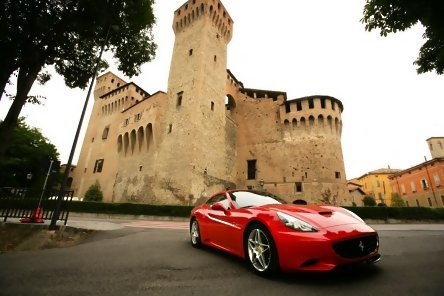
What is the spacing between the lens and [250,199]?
438 centimetres

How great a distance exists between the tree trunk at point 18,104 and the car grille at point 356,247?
708cm

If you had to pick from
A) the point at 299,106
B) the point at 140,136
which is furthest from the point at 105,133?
the point at 299,106

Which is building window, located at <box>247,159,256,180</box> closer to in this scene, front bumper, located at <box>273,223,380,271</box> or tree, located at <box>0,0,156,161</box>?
tree, located at <box>0,0,156,161</box>

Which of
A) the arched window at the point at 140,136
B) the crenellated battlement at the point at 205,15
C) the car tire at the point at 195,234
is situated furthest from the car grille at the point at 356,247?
the crenellated battlement at the point at 205,15

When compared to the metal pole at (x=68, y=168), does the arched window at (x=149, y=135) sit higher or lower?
higher

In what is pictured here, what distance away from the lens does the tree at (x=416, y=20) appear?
465 cm

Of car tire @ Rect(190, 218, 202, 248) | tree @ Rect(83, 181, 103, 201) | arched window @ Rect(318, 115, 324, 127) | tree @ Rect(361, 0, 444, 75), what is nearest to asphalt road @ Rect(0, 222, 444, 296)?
car tire @ Rect(190, 218, 202, 248)

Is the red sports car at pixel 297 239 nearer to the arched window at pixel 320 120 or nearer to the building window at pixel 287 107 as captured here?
the arched window at pixel 320 120

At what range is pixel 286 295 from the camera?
2432 mm

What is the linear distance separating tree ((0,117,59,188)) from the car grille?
1445 inches

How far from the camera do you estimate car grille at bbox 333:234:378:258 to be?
9.04 ft

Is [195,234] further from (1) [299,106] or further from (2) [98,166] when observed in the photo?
(2) [98,166]

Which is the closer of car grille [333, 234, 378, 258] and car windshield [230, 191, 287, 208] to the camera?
car grille [333, 234, 378, 258]

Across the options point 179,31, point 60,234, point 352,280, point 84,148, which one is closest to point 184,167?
point 60,234
